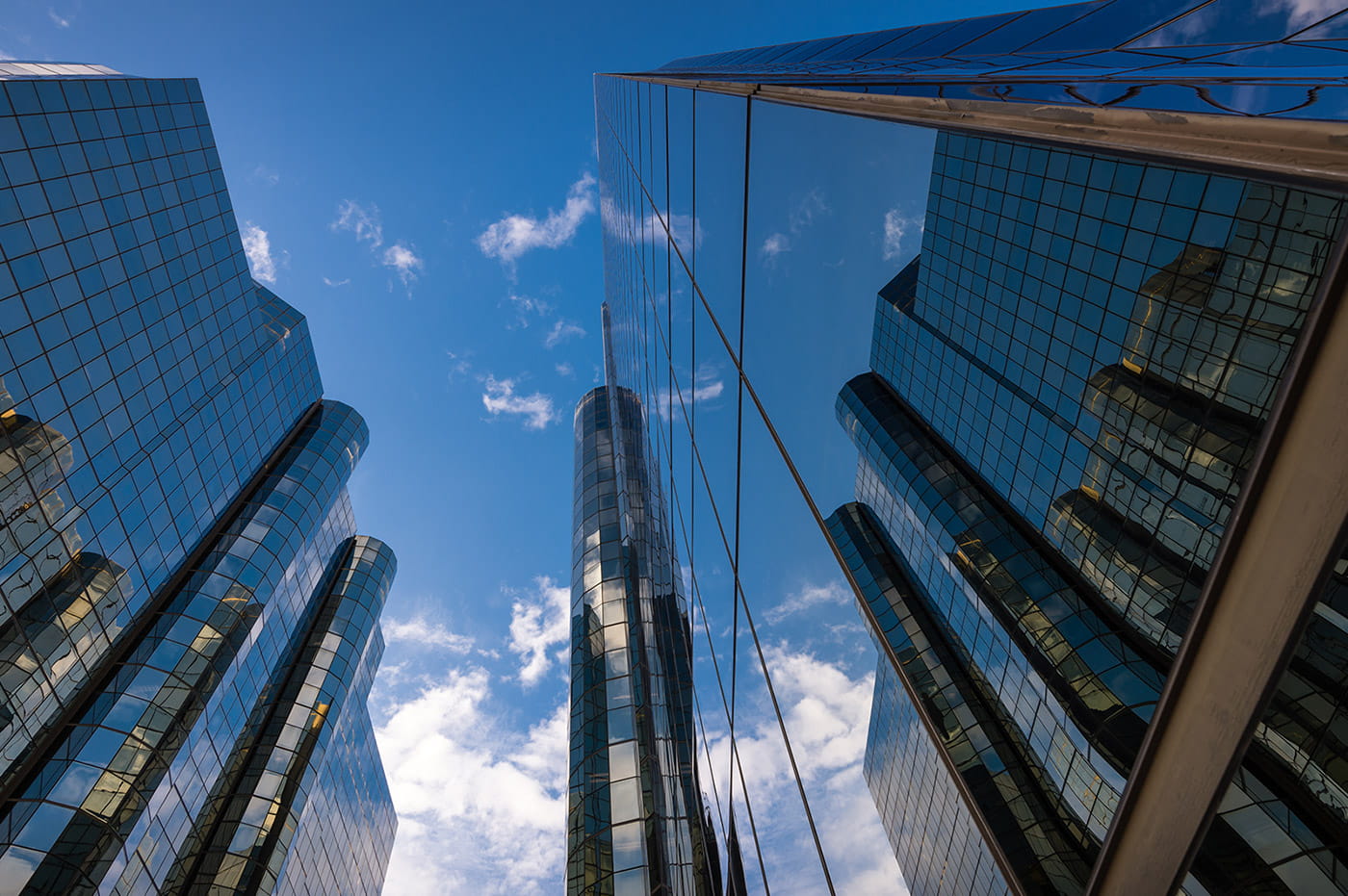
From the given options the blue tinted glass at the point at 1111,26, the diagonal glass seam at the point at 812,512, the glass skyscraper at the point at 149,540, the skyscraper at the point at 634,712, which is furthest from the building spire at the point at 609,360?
the blue tinted glass at the point at 1111,26

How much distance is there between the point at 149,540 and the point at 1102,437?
56777 mm

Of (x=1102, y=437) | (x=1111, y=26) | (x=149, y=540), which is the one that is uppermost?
(x=149, y=540)

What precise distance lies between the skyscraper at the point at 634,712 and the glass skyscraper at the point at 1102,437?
15.3m

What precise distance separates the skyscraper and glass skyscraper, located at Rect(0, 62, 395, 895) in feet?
78.2

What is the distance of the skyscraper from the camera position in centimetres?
2485

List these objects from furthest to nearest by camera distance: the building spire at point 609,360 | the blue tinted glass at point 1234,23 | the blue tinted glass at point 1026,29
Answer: the building spire at point 609,360
the blue tinted glass at point 1026,29
the blue tinted glass at point 1234,23

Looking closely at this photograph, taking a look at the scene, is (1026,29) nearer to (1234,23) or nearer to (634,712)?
(1234,23)

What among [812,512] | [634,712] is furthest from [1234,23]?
[634,712]

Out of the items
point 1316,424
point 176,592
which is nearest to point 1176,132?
point 1316,424

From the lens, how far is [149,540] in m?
46.3

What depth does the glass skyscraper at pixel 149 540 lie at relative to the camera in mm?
35719

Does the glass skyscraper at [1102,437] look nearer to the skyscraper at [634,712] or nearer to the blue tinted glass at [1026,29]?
the blue tinted glass at [1026,29]

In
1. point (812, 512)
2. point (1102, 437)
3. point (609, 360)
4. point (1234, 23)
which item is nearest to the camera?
point (1102, 437)

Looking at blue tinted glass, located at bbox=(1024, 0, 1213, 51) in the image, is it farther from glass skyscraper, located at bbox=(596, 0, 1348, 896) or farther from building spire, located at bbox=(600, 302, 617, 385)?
building spire, located at bbox=(600, 302, 617, 385)
